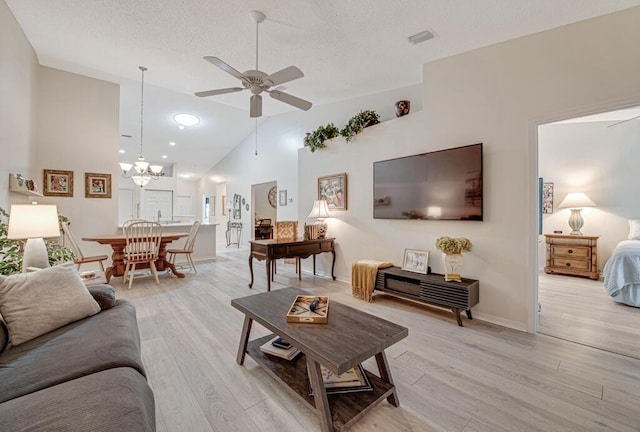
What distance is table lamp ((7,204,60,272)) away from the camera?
81.9 inches

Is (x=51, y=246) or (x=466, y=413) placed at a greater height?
(x=51, y=246)

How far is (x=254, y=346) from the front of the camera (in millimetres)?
2111

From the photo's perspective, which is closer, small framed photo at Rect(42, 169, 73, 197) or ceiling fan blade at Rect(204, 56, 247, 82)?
ceiling fan blade at Rect(204, 56, 247, 82)

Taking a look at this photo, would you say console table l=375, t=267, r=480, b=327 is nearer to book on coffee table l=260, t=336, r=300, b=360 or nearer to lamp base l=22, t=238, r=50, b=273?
book on coffee table l=260, t=336, r=300, b=360

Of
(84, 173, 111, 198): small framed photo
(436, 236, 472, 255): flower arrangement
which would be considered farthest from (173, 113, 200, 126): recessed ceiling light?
(436, 236, 472, 255): flower arrangement

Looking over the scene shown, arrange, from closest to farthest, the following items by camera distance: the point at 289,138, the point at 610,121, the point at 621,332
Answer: the point at 621,332 → the point at 610,121 → the point at 289,138

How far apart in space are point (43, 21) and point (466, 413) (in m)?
5.57

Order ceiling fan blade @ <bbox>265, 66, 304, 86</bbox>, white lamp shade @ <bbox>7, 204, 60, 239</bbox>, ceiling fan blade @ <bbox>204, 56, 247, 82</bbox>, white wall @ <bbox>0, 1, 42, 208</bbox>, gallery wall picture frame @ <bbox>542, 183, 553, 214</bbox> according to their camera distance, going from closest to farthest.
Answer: white lamp shade @ <bbox>7, 204, 60, 239</bbox>
ceiling fan blade @ <bbox>204, 56, 247, 82</bbox>
ceiling fan blade @ <bbox>265, 66, 304, 86</bbox>
white wall @ <bbox>0, 1, 42, 208</bbox>
gallery wall picture frame @ <bbox>542, 183, 553, 214</bbox>

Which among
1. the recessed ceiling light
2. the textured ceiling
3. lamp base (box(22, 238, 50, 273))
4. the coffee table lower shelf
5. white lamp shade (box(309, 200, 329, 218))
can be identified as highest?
the recessed ceiling light

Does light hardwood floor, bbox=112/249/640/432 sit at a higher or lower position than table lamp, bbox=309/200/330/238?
lower

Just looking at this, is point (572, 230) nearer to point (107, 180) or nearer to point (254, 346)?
point (254, 346)

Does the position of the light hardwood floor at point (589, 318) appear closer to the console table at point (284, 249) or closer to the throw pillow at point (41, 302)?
the console table at point (284, 249)

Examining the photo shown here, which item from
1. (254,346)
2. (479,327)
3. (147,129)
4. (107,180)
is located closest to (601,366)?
(479,327)

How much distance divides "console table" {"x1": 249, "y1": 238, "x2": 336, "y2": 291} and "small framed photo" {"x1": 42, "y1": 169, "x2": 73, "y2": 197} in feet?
11.4
